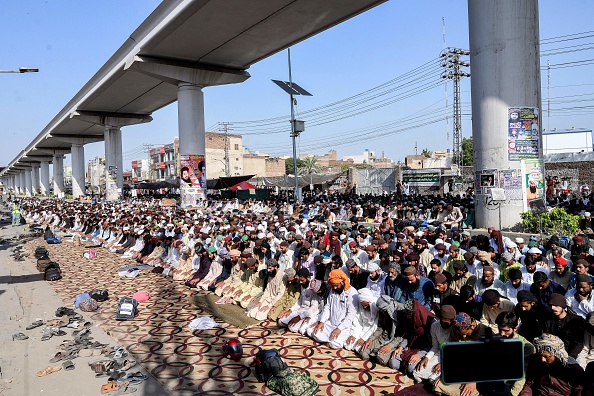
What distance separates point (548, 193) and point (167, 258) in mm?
14078

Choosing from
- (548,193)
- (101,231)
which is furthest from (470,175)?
(101,231)

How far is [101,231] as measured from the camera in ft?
51.8

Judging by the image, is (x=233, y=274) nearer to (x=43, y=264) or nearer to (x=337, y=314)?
(x=337, y=314)

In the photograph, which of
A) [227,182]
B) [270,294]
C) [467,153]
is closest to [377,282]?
[270,294]

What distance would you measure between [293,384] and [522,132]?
8.47 metres

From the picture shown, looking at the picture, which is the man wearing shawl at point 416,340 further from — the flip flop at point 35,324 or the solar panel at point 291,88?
the solar panel at point 291,88

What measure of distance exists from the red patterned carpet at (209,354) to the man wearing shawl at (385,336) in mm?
125

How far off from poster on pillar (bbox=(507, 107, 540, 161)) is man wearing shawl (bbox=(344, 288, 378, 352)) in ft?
22.1

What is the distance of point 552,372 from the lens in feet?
10.3

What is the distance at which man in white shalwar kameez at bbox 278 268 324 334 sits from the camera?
5387 mm

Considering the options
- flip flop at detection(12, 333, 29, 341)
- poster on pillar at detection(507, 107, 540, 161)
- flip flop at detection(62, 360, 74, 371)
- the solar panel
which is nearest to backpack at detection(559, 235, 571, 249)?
poster on pillar at detection(507, 107, 540, 161)

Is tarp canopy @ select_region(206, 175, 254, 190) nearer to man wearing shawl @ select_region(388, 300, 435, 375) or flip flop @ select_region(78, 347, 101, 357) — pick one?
flip flop @ select_region(78, 347, 101, 357)

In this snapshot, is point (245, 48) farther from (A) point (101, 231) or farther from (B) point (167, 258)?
(B) point (167, 258)

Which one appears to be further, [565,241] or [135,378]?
[565,241]
